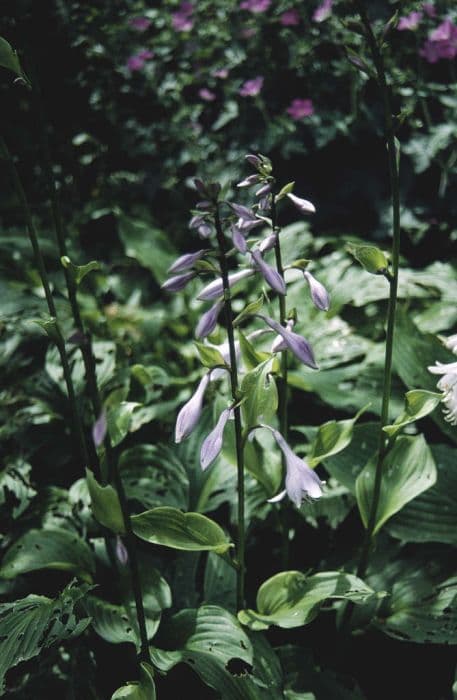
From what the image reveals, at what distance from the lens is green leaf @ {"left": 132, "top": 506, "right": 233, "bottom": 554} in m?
1.58

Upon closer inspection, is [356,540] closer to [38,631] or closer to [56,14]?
[38,631]

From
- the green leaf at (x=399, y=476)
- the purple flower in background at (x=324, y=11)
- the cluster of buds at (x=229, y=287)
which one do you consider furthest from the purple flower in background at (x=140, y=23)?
the green leaf at (x=399, y=476)

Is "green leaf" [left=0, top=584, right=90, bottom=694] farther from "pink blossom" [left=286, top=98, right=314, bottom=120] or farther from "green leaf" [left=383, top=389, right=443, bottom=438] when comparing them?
"pink blossom" [left=286, top=98, right=314, bottom=120]

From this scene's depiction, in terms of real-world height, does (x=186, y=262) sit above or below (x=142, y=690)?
above

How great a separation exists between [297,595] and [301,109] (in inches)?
134

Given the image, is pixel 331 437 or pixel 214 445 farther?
pixel 331 437

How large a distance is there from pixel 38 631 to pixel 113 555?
37cm

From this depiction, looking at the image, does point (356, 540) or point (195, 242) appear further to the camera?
point (195, 242)

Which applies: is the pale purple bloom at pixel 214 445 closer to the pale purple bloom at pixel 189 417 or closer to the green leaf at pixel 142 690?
the pale purple bloom at pixel 189 417

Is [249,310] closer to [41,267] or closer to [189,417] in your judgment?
[189,417]

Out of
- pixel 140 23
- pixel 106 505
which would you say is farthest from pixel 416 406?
pixel 140 23

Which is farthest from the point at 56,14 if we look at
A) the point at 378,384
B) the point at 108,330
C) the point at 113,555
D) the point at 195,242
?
the point at 113,555

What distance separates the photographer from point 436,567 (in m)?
2.01

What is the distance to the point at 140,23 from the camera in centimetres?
523
